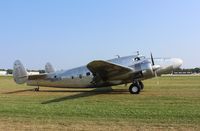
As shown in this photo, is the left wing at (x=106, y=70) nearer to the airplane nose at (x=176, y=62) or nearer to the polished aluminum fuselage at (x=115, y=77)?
the polished aluminum fuselage at (x=115, y=77)

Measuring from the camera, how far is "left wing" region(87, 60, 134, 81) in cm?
1944

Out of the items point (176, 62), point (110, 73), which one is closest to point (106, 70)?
point (110, 73)

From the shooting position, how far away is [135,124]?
397 inches

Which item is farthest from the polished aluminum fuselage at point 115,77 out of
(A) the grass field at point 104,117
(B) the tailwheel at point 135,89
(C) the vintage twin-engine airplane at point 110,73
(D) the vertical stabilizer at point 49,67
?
(A) the grass field at point 104,117

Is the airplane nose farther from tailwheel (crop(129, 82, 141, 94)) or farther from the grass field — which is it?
the grass field

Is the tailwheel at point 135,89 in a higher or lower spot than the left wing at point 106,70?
lower

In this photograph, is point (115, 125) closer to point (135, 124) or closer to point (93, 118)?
point (135, 124)

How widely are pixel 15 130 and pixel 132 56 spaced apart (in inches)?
529

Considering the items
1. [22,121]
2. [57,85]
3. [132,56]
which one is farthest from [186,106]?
[57,85]

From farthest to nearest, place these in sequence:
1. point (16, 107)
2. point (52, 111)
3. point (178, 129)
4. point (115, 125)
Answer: point (16, 107)
point (52, 111)
point (115, 125)
point (178, 129)

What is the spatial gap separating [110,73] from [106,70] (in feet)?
1.82

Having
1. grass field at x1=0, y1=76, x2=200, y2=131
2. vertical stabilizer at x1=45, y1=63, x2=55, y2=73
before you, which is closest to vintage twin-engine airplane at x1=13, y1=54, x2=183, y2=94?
vertical stabilizer at x1=45, y1=63, x2=55, y2=73

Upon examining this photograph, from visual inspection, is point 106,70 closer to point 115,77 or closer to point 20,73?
point 115,77

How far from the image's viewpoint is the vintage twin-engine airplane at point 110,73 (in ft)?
66.5
